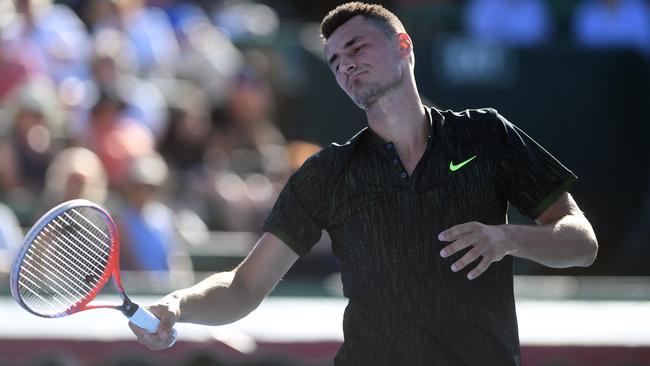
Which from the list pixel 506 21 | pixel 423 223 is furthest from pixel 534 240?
pixel 506 21

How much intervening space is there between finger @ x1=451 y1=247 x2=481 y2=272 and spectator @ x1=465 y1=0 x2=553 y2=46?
256 inches

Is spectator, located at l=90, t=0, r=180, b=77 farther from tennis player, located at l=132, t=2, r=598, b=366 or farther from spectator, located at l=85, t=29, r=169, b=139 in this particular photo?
tennis player, located at l=132, t=2, r=598, b=366

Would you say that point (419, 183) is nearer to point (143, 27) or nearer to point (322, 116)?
point (322, 116)

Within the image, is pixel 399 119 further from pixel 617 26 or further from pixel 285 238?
pixel 617 26

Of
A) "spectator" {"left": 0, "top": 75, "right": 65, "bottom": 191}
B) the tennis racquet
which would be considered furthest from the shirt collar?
"spectator" {"left": 0, "top": 75, "right": 65, "bottom": 191}

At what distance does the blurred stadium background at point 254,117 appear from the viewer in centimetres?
734

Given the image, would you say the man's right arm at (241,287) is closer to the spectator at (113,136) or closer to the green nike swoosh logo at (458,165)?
the green nike swoosh logo at (458,165)

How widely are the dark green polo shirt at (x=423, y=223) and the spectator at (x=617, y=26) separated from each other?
6088 mm

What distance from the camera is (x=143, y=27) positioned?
9688 millimetres

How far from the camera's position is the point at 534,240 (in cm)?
339

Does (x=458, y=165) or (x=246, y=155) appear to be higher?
(x=246, y=155)

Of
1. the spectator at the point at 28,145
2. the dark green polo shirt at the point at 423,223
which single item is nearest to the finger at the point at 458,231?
the dark green polo shirt at the point at 423,223

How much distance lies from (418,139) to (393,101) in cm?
14

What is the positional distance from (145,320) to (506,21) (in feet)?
22.3
